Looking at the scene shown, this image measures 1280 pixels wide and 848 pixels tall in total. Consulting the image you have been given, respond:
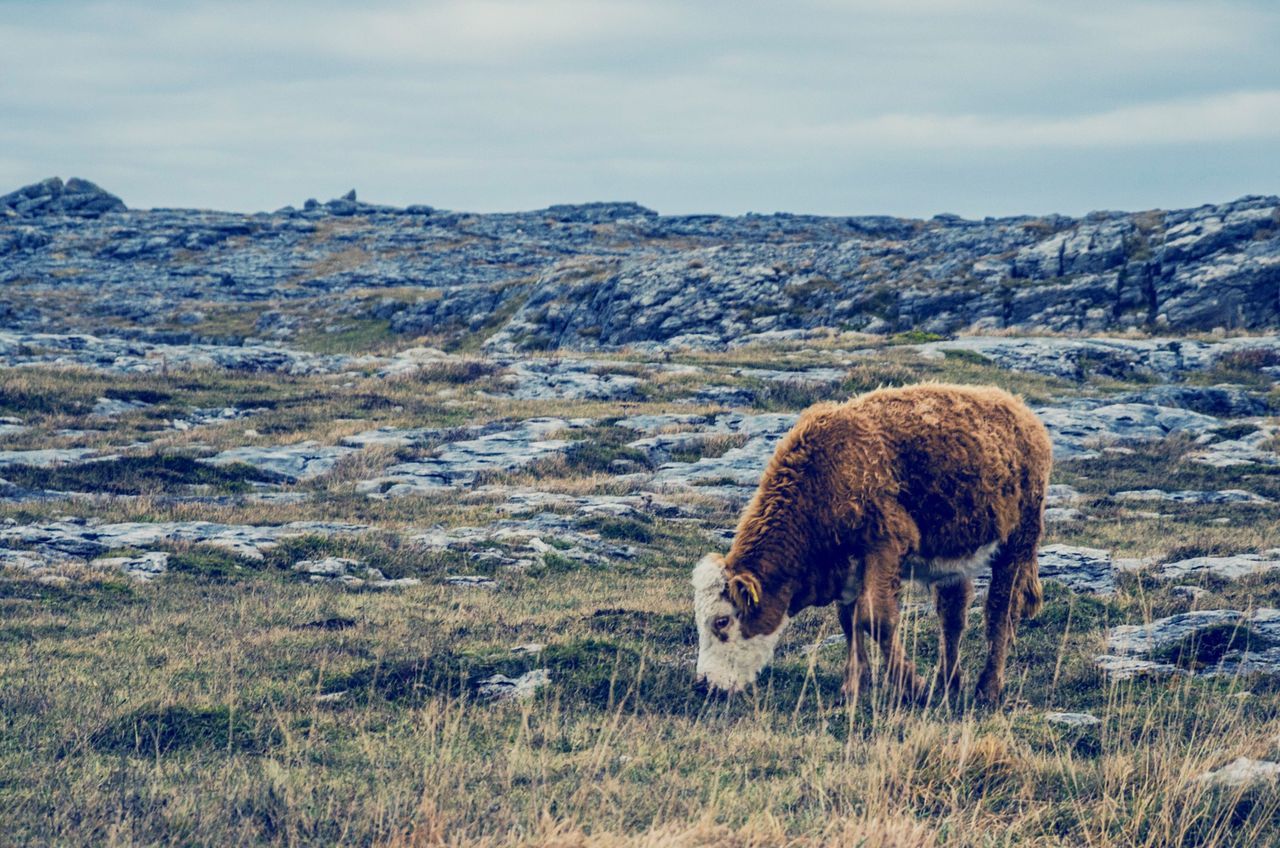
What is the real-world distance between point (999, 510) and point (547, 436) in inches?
798

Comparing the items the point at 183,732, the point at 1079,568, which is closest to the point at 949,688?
the point at 1079,568

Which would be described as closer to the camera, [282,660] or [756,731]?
[756,731]

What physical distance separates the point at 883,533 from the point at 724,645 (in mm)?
1679

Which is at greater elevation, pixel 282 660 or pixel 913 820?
pixel 913 820

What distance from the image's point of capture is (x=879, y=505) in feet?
30.2

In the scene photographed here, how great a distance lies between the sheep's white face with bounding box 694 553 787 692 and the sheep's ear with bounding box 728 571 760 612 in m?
0.07

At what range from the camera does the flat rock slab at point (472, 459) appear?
23625mm

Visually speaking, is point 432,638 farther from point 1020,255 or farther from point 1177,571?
point 1020,255

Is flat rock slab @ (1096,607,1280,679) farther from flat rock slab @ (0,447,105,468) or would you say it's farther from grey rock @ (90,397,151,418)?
grey rock @ (90,397,151,418)

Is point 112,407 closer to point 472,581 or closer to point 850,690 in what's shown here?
point 472,581

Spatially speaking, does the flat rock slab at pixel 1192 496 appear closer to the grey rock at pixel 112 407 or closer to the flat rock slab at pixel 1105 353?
the flat rock slab at pixel 1105 353

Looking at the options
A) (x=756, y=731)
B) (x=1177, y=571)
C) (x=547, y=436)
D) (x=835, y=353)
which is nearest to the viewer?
(x=756, y=731)

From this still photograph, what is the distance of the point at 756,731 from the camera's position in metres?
8.09

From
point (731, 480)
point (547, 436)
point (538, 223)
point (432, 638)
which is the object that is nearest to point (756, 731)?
point (432, 638)
